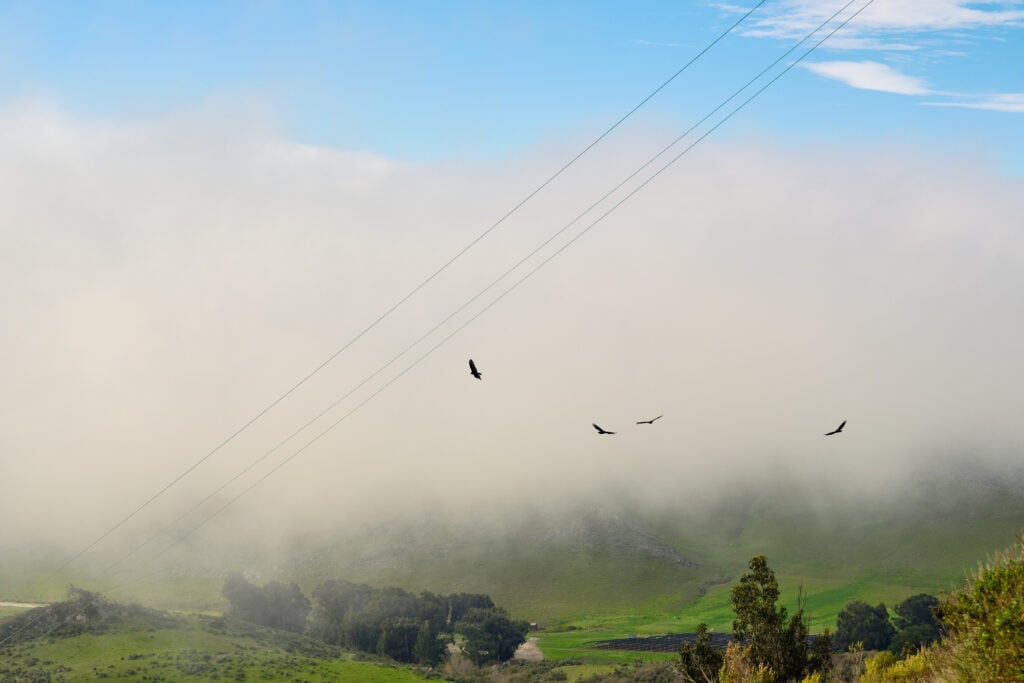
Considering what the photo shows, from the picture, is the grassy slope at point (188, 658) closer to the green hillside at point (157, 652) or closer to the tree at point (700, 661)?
the green hillside at point (157, 652)

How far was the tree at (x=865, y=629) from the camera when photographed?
626ft

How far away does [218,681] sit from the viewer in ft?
406

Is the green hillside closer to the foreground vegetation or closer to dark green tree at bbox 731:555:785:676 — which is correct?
the foreground vegetation

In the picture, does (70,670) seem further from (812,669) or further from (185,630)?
(812,669)

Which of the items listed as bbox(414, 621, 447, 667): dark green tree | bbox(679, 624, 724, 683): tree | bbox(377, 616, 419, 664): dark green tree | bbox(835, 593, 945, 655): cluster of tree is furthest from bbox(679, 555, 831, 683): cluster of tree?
bbox(377, 616, 419, 664): dark green tree

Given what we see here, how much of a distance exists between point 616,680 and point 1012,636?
115 meters

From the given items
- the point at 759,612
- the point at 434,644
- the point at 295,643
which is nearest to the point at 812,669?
the point at 759,612

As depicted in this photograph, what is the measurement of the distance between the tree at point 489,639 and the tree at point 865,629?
6715 cm

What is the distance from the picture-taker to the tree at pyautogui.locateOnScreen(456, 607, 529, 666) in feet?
621

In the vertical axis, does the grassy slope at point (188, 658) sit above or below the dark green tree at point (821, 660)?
above

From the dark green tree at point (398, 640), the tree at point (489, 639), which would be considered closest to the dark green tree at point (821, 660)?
the tree at point (489, 639)

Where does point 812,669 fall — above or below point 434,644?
below

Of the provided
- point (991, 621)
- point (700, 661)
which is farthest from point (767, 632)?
point (991, 621)

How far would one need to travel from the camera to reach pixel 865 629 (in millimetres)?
192250
